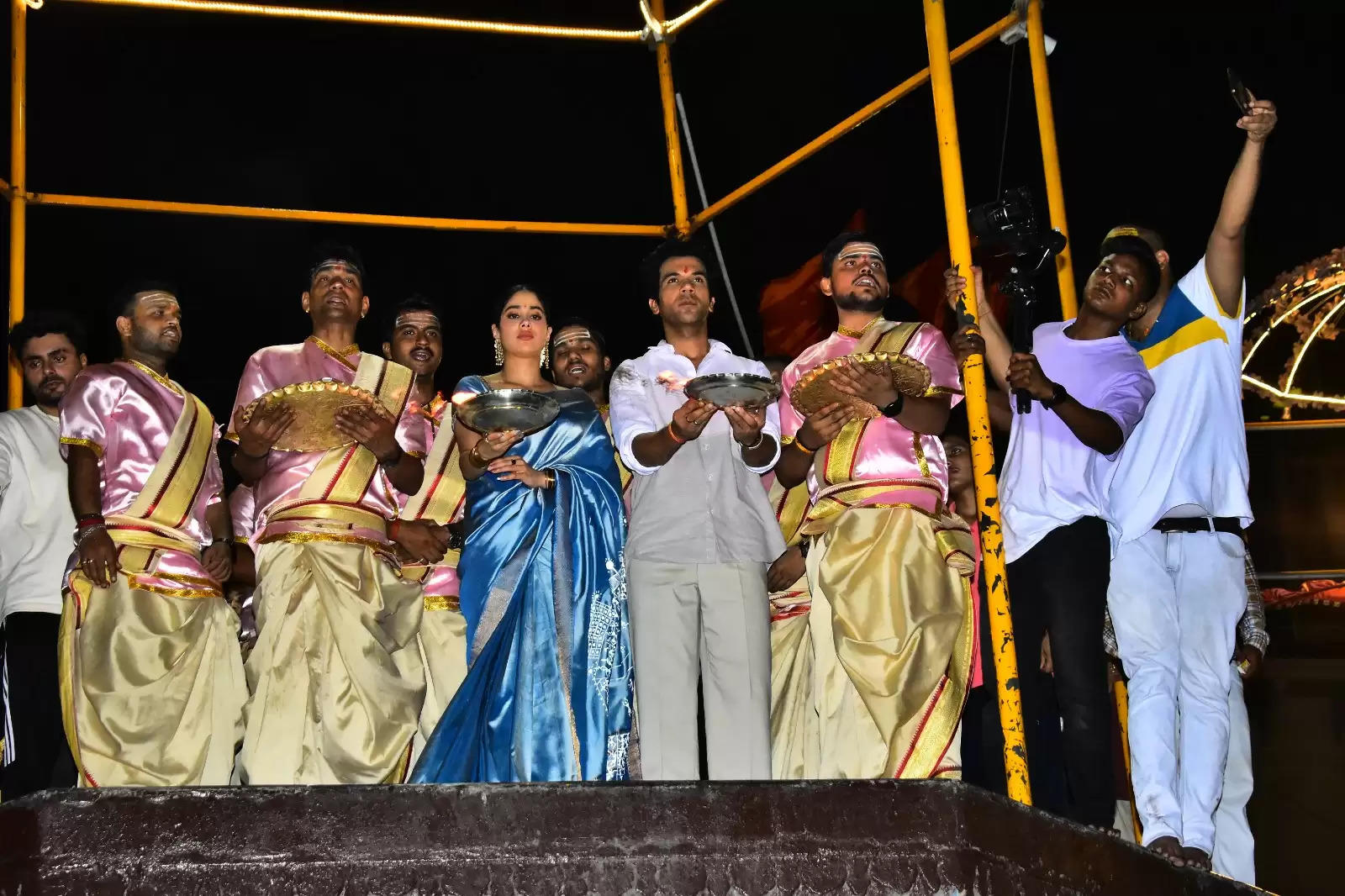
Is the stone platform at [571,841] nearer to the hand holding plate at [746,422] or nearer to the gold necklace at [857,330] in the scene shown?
the hand holding plate at [746,422]

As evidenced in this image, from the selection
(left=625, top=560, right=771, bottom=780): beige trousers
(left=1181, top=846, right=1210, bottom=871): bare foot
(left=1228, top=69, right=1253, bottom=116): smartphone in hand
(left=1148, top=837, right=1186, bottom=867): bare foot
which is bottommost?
(left=1181, top=846, right=1210, bottom=871): bare foot

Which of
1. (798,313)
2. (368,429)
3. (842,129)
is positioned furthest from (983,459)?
(798,313)

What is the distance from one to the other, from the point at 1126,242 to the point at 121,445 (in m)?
3.39

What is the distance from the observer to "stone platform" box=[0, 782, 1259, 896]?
2.88 metres

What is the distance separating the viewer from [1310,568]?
11508 millimetres

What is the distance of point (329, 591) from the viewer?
14.9 feet

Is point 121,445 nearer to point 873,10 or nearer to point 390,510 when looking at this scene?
point 390,510

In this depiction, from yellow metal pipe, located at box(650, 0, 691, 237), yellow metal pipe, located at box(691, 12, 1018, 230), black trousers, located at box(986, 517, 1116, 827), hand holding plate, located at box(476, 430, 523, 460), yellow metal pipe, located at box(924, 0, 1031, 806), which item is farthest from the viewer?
yellow metal pipe, located at box(650, 0, 691, 237)

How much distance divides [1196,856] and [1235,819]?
43 centimetres

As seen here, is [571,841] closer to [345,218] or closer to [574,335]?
[574,335]

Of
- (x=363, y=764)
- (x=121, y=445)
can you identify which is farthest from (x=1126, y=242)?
(x=121, y=445)

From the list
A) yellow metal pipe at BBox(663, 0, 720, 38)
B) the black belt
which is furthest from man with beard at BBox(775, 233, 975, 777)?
yellow metal pipe at BBox(663, 0, 720, 38)

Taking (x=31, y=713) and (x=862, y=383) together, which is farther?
(x=31, y=713)

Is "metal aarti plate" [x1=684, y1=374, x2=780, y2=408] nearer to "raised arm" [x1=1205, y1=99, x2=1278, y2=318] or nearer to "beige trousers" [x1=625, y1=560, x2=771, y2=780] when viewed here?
"beige trousers" [x1=625, y1=560, x2=771, y2=780]
